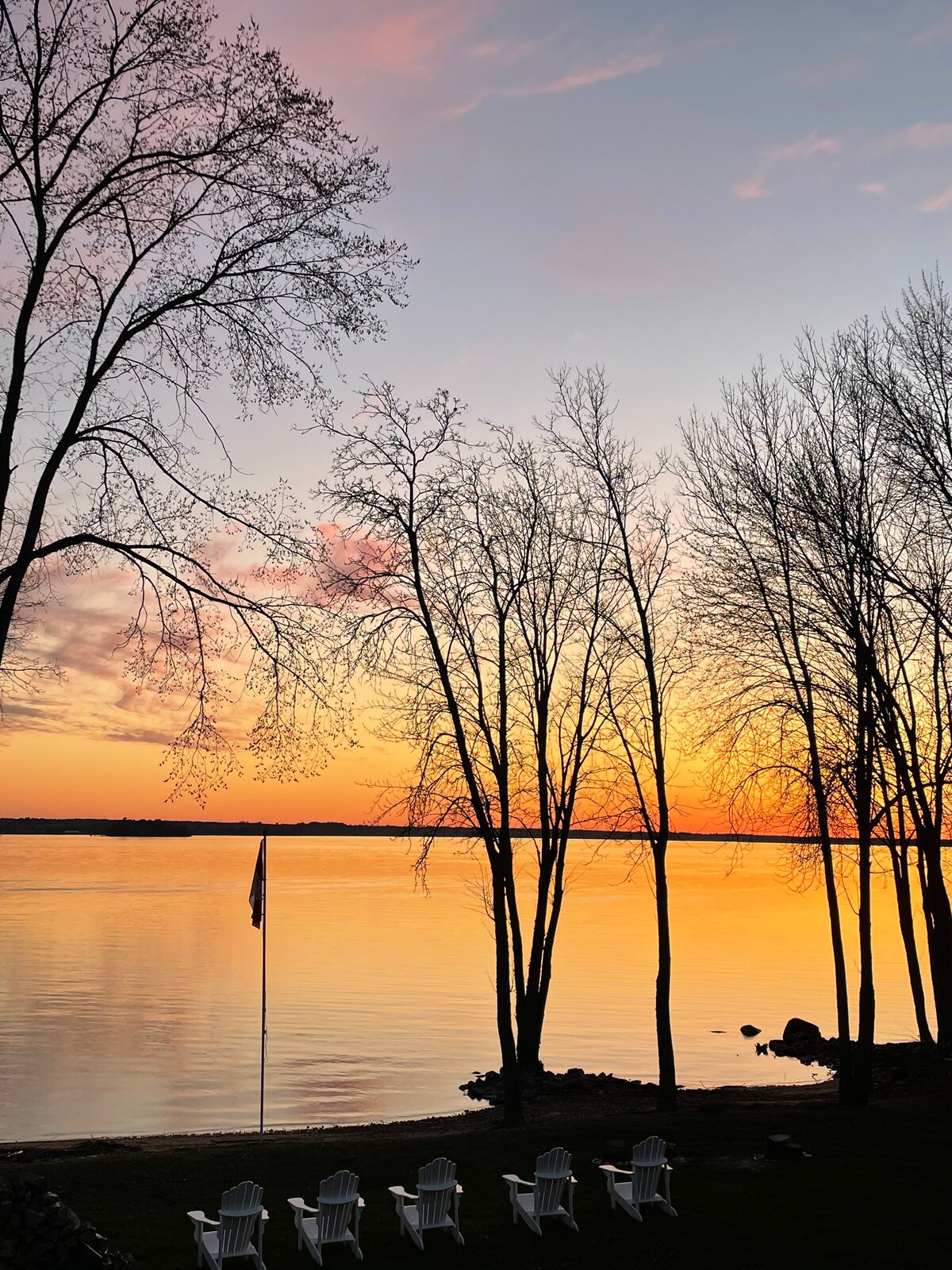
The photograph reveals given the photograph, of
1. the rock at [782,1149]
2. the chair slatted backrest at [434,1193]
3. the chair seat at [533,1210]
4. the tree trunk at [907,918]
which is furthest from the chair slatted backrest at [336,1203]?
the tree trunk at [907,918]

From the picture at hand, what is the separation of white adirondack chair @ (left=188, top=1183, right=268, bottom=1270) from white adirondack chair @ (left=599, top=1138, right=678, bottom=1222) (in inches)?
185

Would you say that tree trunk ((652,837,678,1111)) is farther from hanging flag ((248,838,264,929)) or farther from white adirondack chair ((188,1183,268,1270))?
white adirondack chair ((188,1183,268,1270))

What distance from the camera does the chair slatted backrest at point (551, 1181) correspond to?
1384cm

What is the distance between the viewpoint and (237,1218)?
1218cm

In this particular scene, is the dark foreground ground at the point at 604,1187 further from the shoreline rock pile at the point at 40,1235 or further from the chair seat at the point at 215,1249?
the shoreline rock pile at the point at 40,1235

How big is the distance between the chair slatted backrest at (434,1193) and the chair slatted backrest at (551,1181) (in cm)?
111

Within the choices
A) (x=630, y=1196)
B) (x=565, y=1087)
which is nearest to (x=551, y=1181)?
(x=630, y=1196)

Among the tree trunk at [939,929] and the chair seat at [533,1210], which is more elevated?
the tree trunk at [939,929]

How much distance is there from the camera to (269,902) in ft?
380

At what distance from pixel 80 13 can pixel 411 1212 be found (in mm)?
13841

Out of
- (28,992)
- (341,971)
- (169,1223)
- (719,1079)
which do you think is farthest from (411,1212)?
(341,971)

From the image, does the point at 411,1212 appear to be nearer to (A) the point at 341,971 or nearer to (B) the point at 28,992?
(B) the point at 28,992

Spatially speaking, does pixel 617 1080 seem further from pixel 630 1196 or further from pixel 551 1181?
pixel 551 1181

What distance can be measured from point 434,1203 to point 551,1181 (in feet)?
4.87
